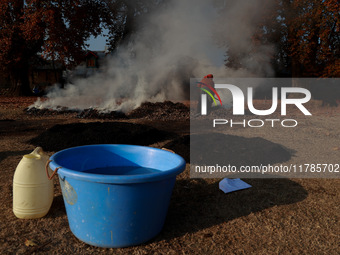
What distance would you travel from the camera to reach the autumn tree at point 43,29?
1628cm

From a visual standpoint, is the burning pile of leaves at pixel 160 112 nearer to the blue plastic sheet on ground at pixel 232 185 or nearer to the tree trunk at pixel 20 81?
the blue plastic sheet on ground at pixel 232 185

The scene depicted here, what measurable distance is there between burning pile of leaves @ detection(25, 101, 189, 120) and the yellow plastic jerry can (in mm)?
6855

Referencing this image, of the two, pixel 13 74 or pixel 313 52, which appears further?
pixel 13 74

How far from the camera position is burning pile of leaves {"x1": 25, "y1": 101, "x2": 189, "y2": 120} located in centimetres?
1003

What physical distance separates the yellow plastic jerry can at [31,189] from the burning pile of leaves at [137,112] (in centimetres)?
686

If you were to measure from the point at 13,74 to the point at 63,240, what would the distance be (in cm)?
1944

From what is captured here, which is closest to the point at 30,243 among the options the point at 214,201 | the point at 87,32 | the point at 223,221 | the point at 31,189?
the point at 31,189

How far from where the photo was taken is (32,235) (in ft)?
9.02

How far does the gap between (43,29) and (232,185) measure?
16.0 m

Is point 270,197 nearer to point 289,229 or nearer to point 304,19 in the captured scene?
point 289,229

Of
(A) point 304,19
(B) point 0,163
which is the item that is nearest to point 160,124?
(B) point 0,163

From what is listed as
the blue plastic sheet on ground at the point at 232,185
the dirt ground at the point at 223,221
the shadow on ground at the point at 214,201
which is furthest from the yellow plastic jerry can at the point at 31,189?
the blue plastic sheet on ground at the point at 232,185

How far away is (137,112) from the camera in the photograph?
10.7 m

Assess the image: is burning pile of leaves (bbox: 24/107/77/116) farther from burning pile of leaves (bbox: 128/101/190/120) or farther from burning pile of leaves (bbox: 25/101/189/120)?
burning pile of leaves (bbox: 128/101/190/120)
